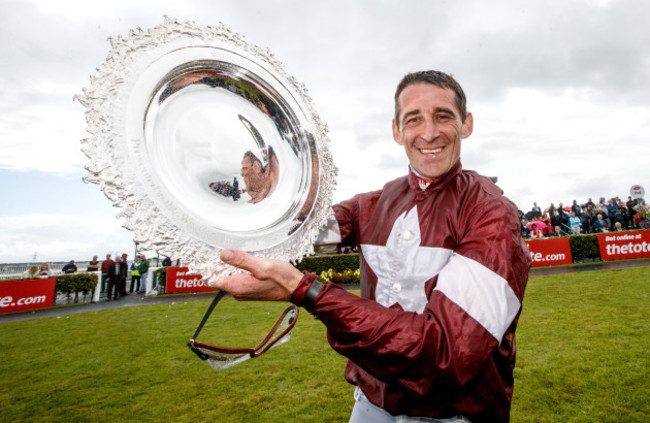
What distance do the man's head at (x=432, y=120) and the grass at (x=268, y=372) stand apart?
3.88m

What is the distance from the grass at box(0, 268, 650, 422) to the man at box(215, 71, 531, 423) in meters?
3.30

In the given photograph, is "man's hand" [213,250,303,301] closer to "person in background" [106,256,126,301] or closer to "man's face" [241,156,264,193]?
"man's face" [241,156,264,193]

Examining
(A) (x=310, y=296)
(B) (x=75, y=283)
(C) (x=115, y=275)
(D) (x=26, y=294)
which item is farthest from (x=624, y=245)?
(D) (x=26, y=294)

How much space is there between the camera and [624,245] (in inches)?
706

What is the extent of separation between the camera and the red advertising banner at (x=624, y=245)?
17.8 m

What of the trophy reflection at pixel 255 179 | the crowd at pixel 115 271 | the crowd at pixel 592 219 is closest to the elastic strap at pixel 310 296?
the trophy reflection at pixel 255 179

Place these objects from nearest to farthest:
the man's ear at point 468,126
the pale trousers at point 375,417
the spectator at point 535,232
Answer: the pale trousers at point 375,417
the man's ear at point 468,126
the spectator at point 535,232

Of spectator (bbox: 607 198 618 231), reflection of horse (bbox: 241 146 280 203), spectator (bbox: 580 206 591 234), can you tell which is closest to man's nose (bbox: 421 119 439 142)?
reflection of horse (bbox: 241 146 280 203)

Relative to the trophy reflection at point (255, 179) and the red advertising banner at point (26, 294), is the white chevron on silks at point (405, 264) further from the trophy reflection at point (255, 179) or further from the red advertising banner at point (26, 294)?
the red advertising banner at point (26, 294)

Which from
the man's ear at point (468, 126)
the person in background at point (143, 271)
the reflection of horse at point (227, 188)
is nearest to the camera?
the reflection of horse at point (227, 188)

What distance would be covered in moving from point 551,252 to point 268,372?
1752 centimetres

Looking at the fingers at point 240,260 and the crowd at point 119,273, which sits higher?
the fingers at point 240,260

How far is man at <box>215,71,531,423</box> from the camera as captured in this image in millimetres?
1240

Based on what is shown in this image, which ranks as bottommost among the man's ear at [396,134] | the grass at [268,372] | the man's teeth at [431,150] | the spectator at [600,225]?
the grass at [268,372]
